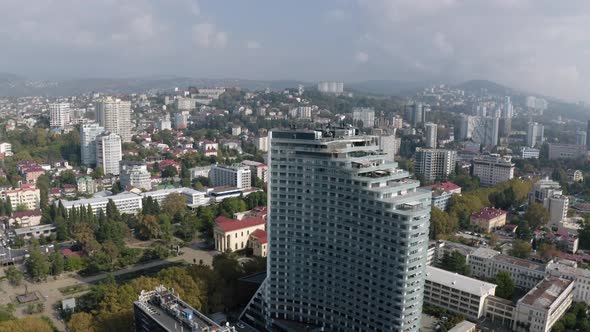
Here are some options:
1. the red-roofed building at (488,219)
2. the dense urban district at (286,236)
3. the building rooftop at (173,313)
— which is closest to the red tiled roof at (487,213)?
the red-roofed building at (488,219)

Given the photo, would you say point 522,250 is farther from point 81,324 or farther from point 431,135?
point 431,135

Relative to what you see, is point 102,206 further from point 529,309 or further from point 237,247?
point 529,309

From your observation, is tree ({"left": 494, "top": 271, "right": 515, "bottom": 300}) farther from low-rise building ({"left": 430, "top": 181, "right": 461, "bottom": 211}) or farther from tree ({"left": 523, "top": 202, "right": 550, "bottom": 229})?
low-rise building ({"left": 430, "top": 181, "right": 461, "bottom": 211})

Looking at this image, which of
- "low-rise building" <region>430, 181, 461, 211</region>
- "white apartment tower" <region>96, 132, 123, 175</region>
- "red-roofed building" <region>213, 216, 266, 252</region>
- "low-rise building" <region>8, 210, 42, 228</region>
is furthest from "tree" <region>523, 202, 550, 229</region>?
"white apartment tower" <region>96, 132, 123, 175</region>

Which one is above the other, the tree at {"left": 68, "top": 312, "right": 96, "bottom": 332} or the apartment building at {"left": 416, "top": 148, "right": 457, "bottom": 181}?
the apartment building at {"left": 416, "top": 148, "right": 457, "bottom": 181}

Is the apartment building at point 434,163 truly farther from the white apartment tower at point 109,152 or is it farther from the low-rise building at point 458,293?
the white apartment tower at point 109,152

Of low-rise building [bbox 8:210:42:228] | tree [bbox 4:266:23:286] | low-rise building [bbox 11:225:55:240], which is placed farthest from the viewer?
low-rise building [bbox 8:210:42:228]
